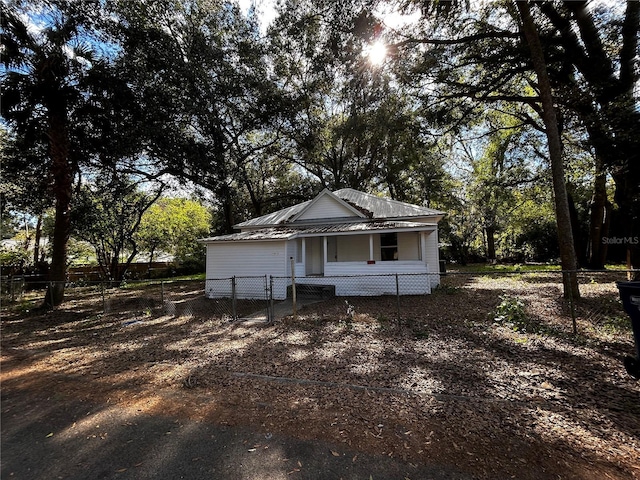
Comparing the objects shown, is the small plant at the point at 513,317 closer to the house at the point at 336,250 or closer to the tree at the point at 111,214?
→ the house at the point at 336,250

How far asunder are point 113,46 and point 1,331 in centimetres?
1005

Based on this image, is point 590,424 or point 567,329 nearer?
point 590,424

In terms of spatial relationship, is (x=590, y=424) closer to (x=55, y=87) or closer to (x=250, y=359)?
(x=250, y=359)

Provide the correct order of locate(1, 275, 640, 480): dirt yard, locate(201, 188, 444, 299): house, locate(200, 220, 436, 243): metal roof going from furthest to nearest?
locate(201, 188, 444, 299): house
locate(200, 220, 436, 243): metal roof
locate(1, 275, 640, 480): dirt yard

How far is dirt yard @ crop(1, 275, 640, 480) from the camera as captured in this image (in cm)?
264

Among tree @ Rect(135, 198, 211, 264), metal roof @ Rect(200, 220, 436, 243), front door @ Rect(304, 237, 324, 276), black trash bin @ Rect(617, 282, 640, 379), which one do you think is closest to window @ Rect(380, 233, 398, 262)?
metal roof @ Rect(200, 220, 436, 243)

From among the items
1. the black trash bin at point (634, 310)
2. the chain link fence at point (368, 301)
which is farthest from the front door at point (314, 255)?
the black trash bin at point (634, 310)

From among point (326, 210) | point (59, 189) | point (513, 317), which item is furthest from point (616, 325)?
point (59, 189)

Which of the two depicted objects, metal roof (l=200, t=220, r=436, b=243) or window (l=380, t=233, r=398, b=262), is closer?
metal roof (l=200, t=220, r=436, b=243)

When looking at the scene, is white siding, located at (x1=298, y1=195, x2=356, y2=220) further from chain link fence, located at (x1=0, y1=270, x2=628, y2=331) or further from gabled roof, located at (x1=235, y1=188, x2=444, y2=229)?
chain link fence, located at (x1=0, y1=270, x2=628, y2=331)

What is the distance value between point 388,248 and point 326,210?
358 centimetres

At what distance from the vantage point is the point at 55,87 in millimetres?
10031

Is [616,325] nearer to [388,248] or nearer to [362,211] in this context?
[388,248]

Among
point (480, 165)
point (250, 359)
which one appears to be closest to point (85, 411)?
point (250, 359)
